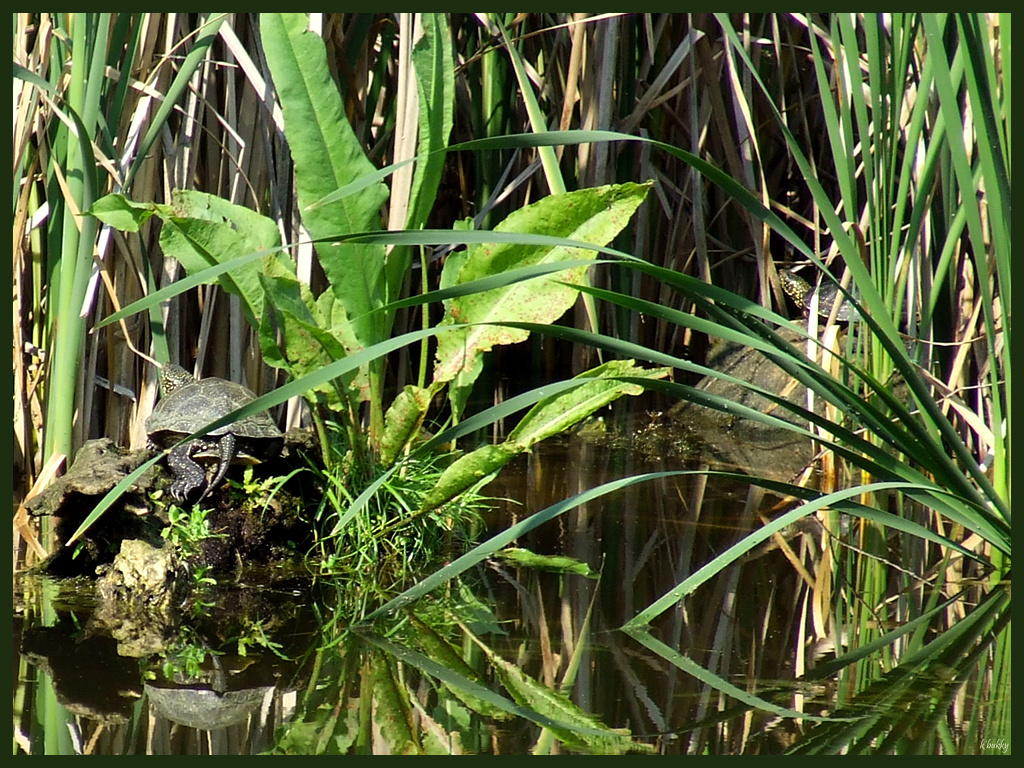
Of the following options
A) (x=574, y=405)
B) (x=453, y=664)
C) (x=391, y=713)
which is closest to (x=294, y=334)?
(x=574, y=405)

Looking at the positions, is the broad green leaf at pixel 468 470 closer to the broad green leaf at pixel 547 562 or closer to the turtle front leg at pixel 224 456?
the broad green leaf at pixel 547 562

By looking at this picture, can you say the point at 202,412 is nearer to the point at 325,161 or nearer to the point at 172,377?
the point at 172,377

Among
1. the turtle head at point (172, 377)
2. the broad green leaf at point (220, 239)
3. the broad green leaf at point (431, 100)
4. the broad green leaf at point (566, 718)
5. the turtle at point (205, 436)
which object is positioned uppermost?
the broad green leaf at point (431, 100)

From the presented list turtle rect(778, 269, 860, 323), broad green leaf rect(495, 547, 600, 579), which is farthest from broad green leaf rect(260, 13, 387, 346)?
turtle rect(778, 269, 860, 323)

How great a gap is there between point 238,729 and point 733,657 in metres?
0.76

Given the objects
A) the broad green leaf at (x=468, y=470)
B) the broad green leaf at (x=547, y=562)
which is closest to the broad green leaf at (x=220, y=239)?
the broad green leaf at (x=468, y=470)

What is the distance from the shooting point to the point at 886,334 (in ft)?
6.00

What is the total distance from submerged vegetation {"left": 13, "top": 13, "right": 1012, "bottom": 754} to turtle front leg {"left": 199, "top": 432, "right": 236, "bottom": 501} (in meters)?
0.07

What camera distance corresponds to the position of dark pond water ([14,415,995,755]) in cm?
141

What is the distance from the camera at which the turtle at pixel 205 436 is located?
7.25 ft

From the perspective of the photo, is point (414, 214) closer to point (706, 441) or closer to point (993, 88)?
point (993, 88)

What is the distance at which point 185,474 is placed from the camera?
2.22 meters

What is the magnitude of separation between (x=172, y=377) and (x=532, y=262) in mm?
880

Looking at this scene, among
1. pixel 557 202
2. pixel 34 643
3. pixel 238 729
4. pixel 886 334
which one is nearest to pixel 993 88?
pixel 886 334
